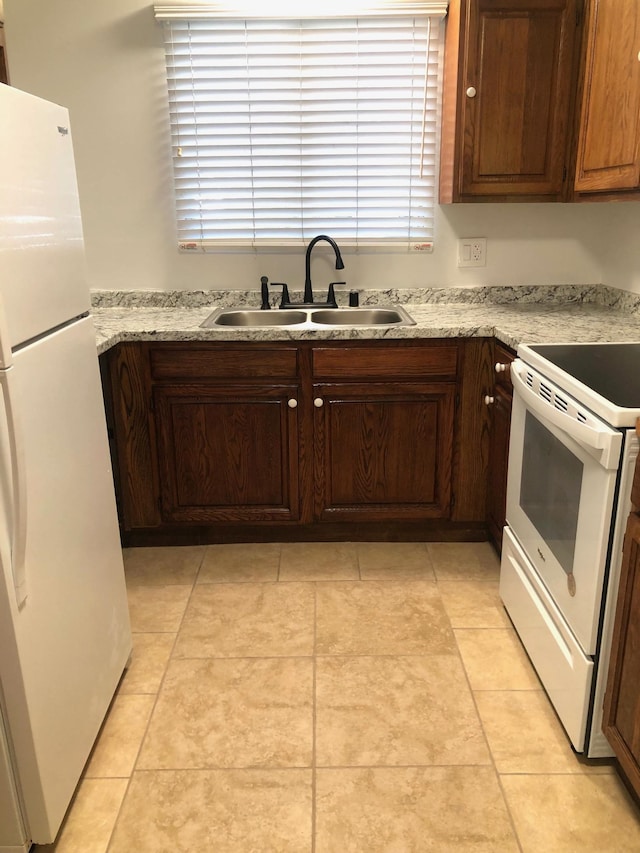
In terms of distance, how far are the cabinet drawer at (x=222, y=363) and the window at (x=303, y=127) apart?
2.10ft

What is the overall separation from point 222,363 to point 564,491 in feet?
4.30

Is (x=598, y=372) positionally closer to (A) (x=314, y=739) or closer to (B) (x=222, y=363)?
(A) (x=314, y=739)

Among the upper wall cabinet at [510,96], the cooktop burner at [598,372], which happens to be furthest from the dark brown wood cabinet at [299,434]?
the upper wall cabinet at [510,96]

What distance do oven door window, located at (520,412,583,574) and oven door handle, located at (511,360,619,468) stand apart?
7 centimetres

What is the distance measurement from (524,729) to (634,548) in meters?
0.66

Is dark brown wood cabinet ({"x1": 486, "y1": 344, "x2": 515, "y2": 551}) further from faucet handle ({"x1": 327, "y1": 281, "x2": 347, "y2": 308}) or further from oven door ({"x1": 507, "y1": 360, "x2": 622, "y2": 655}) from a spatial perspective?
faucet handle ({"x1": 327, "y1": 281, "x2": 347, "y2": 308})

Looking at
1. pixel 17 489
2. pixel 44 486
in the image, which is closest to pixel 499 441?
pixel 44 486

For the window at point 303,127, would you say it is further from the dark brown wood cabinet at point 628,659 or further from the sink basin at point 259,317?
the dark brown wood cabinet at point 628,659

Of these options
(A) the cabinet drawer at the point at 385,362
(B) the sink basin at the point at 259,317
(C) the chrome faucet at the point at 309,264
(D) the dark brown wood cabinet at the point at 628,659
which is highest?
(C) the chrome faucet at the point at 309,264

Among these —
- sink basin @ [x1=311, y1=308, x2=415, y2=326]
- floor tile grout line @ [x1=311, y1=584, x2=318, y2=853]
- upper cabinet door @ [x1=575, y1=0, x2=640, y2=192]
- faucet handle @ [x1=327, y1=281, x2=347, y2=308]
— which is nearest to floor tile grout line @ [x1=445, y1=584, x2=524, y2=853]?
floor tile grout line @ [x1=311, y1=584, x2=318, y2=853]

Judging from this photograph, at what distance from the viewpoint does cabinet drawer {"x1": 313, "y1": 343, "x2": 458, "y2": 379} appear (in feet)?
8.16

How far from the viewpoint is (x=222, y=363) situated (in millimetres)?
2504

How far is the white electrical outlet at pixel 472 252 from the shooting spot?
2.92 m

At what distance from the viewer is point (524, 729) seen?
1.78 metres
